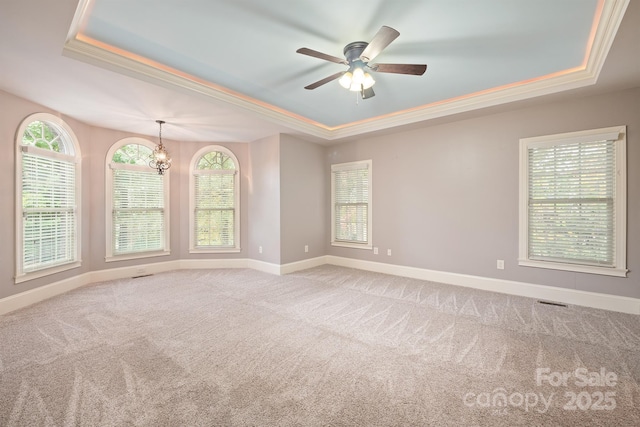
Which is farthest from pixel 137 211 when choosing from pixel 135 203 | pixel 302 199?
pixel 302 199

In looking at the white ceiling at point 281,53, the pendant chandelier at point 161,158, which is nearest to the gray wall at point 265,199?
the white ceiling at point 281,53

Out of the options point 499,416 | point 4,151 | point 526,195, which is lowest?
point 499,416

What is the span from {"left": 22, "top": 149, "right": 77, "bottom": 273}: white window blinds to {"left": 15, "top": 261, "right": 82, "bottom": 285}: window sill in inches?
2.1

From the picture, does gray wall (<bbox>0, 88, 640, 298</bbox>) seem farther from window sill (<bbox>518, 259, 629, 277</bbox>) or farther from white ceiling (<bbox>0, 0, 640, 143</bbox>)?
white ceiling (<bbox>0, 0, 640, 143</bbox>)

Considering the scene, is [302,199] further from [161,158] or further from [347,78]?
[347,78]

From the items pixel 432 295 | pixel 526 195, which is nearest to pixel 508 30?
pixel 526 195

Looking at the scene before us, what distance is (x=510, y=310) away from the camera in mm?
3418

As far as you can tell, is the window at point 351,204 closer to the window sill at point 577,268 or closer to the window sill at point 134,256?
the window sill at point 577,268

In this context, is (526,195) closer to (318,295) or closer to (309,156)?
(318,295)

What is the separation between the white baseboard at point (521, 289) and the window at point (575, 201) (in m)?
0.31

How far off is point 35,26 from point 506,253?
18.8 feet

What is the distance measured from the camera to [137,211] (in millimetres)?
5227

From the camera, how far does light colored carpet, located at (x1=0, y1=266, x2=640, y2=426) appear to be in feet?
5.75

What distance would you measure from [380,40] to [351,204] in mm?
3838
